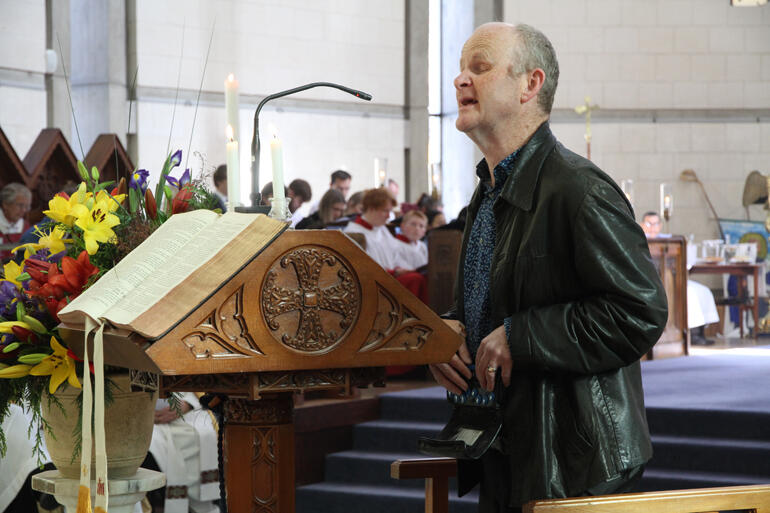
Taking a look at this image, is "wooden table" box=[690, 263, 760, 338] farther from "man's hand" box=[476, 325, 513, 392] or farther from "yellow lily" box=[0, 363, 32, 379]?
"yellow lily" box=[0, 363, 32, 379]

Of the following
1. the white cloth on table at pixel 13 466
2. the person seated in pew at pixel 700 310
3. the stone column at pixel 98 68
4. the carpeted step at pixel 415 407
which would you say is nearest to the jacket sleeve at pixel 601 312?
the white cloth on table at pixel 13 466

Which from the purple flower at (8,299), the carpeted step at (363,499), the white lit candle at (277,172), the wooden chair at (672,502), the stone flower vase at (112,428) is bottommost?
the carpeted step at (363,499)

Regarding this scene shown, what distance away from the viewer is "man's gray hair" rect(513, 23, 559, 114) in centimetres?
200

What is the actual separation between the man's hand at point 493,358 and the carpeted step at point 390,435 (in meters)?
3.61

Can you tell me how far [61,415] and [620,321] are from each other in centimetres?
114

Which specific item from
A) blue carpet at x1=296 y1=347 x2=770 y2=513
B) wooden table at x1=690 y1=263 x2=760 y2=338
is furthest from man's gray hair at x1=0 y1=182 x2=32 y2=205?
wooden table at x1=690 y1=263 x2=760 y2=338

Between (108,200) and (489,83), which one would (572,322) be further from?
(108,200)

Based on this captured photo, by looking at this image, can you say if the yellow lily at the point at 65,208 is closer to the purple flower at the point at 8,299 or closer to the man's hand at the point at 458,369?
the purple flower at the point at 8,299

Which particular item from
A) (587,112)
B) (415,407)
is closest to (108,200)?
(415,407)

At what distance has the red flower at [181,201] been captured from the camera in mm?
2201

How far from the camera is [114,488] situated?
7.07ft

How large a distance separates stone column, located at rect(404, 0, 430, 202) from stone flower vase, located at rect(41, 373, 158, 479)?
11309 mm

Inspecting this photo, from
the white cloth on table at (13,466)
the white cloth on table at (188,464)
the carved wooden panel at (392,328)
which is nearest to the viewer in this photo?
the carved wooden panel at (392,328)

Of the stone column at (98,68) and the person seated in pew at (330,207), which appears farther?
the stone column at (98,68)
